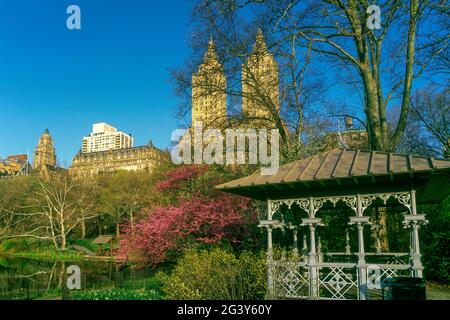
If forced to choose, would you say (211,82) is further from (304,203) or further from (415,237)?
(415,237)

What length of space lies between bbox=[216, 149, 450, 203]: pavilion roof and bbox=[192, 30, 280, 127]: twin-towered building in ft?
24.2

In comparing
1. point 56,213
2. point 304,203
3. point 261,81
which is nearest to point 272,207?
point 304,203

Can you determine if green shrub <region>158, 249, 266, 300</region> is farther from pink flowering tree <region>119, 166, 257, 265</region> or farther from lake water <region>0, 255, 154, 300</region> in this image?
lake water <region>0, 255, 154, 300</region>

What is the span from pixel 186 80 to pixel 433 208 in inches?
459

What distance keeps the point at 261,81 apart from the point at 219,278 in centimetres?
1099

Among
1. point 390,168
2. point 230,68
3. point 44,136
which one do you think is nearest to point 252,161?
point 230,68

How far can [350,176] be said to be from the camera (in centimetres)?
870

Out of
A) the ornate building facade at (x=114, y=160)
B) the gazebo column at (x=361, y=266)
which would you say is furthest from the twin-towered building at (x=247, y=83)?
the ornate building facade at (x=114, y=160)

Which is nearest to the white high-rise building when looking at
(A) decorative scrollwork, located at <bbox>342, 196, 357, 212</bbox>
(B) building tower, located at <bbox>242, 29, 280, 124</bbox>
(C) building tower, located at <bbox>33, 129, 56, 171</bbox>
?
(C) building tower, located at <bbox>33, 129, 56, 171</bbox>

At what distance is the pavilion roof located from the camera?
848 cm

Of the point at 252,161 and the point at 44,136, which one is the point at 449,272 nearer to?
the point at 252,161
